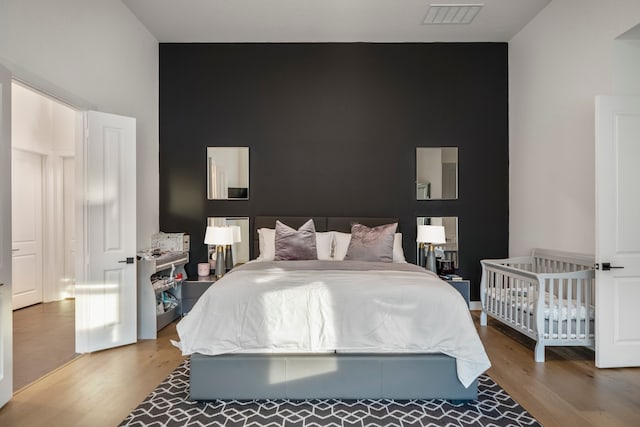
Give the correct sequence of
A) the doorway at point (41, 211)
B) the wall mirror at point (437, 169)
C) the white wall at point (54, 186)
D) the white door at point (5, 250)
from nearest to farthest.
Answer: the white door at point (5, 250)
the wall mirror at point (437, 169)
the doorway at point (41, 211)
the white wall at point (54, 186)

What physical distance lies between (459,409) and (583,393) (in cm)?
101

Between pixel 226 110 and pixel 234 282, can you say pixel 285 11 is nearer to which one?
pixel 226 110

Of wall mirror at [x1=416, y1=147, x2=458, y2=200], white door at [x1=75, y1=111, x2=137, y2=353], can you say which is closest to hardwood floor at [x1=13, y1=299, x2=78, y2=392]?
white door at [x1=75, y1=111, x2=137, y2=353]

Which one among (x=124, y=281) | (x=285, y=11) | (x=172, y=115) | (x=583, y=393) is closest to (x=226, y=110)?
(x=172, y=115)

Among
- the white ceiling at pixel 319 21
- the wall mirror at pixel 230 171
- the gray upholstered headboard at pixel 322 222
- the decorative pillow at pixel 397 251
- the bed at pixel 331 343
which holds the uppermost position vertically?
the white ceiling at pixel 319 21

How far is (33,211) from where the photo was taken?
5.98 metres

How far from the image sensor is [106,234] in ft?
13.1

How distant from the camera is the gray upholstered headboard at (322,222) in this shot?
5328 mm

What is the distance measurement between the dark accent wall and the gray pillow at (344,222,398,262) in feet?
2.87

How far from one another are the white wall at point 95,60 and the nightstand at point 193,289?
0.75 m

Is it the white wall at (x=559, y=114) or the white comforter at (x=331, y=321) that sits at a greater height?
the white wall at (x=559, y=114)

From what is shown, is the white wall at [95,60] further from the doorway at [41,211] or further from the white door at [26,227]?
the white door at [26,227]

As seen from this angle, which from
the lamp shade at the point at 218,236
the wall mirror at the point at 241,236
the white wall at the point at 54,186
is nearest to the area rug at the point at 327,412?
the lamp shade at the point at 218,236

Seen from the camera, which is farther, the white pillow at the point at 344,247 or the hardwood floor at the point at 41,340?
the white pillow at the point at 344,247
